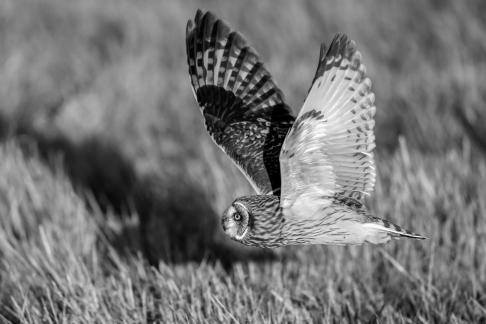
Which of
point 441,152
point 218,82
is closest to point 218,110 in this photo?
point 218,82

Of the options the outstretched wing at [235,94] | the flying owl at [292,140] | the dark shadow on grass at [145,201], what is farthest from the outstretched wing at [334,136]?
the dark shadow on grass at [145,201]

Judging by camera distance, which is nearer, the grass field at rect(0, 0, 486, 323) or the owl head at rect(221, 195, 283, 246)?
the owl head at rect(221, 195, 283, 246)

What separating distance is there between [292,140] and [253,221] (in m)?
0.52

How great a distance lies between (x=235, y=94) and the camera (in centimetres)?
370

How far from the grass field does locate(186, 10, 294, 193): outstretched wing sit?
24.7 inches

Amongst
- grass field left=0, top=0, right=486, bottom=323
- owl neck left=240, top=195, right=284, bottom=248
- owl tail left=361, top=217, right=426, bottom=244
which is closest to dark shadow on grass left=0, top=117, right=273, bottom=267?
grass field left=0, top=0, right=486, bottom=323

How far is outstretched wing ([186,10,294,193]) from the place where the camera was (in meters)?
3.57

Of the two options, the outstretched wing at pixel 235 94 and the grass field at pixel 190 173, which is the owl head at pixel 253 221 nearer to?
the grass field at pixel 190 173

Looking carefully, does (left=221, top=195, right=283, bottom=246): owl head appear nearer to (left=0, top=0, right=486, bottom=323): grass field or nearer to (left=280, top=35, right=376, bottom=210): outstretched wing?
(left=280, top=35, right=376, bottom=210): outstretched wing

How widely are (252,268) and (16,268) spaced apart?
1.24m

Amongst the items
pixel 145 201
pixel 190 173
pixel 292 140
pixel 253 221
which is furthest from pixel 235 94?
pixel 145 201

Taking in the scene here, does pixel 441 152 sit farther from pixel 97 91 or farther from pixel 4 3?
pixel 4 3

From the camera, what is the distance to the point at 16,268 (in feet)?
11.8

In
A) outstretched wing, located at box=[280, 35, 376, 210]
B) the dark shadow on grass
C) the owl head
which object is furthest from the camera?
the dark shadow on grass
